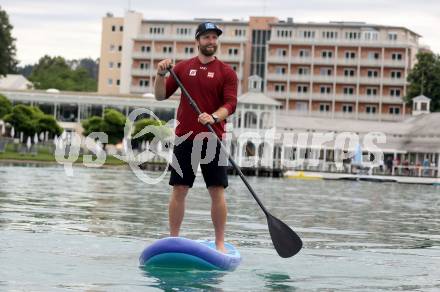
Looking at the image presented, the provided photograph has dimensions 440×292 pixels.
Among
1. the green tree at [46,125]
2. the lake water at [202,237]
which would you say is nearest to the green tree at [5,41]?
the green tree at [46,125]

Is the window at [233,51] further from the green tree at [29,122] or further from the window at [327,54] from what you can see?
the green tree at [29,122]

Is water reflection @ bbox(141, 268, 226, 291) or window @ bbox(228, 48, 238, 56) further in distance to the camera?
window @ bbox(228, 48, 238, 56)

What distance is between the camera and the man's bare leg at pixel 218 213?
397 inches

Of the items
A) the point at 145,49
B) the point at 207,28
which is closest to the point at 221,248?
the point at 207,28

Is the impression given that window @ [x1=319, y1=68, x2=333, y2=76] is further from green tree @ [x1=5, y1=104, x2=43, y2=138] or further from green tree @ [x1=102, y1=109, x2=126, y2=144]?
green tree @ [x1=5, y1=104, x2=43, y2=138]

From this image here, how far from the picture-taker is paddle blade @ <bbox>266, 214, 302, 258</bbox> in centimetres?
1013

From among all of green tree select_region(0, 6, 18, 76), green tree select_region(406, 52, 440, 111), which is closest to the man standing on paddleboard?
green tree select_region(406, 52, 440, 111)

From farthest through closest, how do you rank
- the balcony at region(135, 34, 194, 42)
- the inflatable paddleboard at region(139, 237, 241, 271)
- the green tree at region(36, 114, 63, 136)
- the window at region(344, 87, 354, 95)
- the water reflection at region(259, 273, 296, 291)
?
the balcony at region(135, 34, 194, 42) → the window at region(344, 87, 354, 95) → the green tree at region(36, 114, 63, 136) → the inflatable paddleboard at region(139, 237, 241, 271) → the water reflection at region(259, 273, 296, 291)

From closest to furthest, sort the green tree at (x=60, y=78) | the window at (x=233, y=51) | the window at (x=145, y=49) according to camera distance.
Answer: the window at (x=233, y=51), the window at (x=145, y=49), the green tree at (x=60, y=78)

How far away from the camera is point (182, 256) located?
935cm

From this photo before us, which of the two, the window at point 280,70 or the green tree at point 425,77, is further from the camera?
the window at point 280,70

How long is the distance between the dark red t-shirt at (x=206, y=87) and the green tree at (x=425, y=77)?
101 metres

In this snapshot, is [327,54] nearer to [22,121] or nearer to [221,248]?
[22,121]

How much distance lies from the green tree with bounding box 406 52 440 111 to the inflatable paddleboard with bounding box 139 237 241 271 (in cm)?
10224
